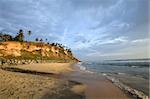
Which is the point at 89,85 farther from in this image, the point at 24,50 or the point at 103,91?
the point at 24,50

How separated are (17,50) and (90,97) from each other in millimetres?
50557

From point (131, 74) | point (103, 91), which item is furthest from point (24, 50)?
point (103, 91)

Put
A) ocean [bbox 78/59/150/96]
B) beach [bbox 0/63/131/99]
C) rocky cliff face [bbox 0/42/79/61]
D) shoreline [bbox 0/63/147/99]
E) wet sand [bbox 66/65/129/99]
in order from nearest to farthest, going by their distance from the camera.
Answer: beach [bbox 0/63/131/99], wet sand [bbox 66/65/129/99], shoreline [bbox 0/63/147/99], ocean [bbox 78/59/150/96], rocky cliff face [bbox 0/42/79/61]

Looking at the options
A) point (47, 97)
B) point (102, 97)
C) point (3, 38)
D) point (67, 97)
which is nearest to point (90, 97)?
point (102, 97)

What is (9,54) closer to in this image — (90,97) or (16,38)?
(16,38)

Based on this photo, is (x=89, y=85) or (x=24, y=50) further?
(x=24, y=50)

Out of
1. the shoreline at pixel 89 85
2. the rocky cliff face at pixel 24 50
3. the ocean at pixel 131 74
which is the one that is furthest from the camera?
the rocky cliff face at pixel 24 50

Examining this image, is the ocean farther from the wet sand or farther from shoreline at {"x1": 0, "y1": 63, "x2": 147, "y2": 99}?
the wet sand

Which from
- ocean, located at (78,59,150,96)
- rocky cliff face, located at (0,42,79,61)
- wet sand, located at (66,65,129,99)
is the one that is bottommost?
ocean, located at (78,59,150,96)

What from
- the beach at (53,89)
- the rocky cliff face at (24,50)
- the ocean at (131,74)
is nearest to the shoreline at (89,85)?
the beach at (53,89)

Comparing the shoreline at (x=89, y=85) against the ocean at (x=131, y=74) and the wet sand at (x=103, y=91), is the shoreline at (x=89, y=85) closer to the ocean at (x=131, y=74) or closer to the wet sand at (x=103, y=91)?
the wet sand at (x=103, y=91)

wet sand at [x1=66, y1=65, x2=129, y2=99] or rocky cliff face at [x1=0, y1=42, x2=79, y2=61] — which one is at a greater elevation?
rocky cliff face at [x1=0, y1=42, x2=79, y2=61]

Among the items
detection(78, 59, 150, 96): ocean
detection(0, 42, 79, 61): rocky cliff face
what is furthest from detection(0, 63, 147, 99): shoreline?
detection(0, 42, 79, 61): rocky cliff face

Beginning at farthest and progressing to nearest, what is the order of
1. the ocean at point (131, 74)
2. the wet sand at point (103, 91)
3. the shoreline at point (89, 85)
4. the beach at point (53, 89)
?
the ocean at point (131, 74) → the shoreline at point (89, 85) → the wet sand at point (103, 91) → the beach at point (53, 89)
